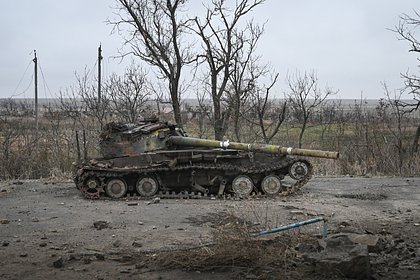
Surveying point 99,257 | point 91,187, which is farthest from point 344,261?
point 91,187

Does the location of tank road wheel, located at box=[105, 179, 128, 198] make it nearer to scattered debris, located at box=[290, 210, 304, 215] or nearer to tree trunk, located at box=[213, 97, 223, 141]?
scattered debris, located at box=[290, 210, 304, 215]

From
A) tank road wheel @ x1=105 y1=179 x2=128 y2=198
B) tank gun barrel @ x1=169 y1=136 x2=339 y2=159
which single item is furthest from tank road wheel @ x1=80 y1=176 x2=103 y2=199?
tank gun barrel @ x1=169 y1=136 x2=339 y2=159

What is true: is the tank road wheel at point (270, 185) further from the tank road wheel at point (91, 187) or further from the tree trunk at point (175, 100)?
the tree trunk at point (175, 100)

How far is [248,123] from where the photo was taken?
24125 millimetres

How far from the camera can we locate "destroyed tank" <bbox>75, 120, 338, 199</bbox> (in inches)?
480

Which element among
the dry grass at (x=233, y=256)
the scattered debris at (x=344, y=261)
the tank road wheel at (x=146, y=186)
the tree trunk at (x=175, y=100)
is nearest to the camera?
the scattered debris at (x=344, y=261)

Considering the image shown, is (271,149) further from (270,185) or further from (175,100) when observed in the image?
(175,100)

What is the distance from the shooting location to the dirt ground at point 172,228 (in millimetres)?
6387

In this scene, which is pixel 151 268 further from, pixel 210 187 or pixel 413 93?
pixel 413 93

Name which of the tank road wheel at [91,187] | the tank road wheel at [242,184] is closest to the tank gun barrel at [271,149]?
the tank road wheel at [242,184]

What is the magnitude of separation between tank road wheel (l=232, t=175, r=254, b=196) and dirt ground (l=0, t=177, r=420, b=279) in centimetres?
55

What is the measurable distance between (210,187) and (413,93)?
11450 mm

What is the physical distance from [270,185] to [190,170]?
1.78m

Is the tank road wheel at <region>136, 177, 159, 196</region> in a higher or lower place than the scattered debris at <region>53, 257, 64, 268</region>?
higher
